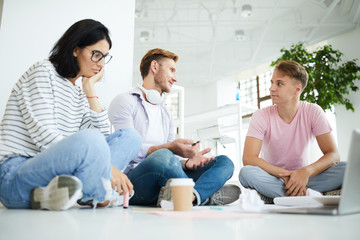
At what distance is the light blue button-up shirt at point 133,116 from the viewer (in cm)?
172

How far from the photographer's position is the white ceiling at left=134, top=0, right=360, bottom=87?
562cm

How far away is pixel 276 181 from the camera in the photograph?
1899mm

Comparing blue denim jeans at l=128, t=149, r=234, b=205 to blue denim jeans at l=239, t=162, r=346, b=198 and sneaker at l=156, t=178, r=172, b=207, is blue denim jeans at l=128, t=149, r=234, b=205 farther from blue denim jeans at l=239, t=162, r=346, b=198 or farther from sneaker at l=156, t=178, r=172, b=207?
blue denim jeans at l=239, t=162, r=346, b=198

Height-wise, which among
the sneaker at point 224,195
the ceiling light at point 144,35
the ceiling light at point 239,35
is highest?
the ceiling light at point 239,35

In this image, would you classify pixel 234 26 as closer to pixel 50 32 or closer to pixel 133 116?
pixel 50 32

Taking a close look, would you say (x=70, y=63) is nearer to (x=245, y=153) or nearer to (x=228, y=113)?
(x=245, y=153)

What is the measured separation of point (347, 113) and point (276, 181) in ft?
14.7

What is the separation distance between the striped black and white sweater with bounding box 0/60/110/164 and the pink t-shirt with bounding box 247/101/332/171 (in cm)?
129

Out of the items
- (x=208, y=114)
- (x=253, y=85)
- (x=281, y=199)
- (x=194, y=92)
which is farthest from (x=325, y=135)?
(x=194, y=92)

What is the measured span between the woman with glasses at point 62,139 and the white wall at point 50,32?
76 cm

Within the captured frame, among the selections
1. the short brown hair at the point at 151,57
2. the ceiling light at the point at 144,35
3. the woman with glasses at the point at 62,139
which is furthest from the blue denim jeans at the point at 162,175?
the ceiling light at the point at 144,35

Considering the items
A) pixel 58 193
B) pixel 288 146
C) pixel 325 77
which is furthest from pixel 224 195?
pixel 325 77

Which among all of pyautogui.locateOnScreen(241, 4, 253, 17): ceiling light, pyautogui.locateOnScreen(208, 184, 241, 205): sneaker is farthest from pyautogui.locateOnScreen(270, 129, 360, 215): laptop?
pyautogui.locateOnScreen(241, 4, 253, 17): ceiling light

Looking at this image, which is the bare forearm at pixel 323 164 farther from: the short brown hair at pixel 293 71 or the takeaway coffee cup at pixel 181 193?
the takeaway coffee cup at pixel 181 193
